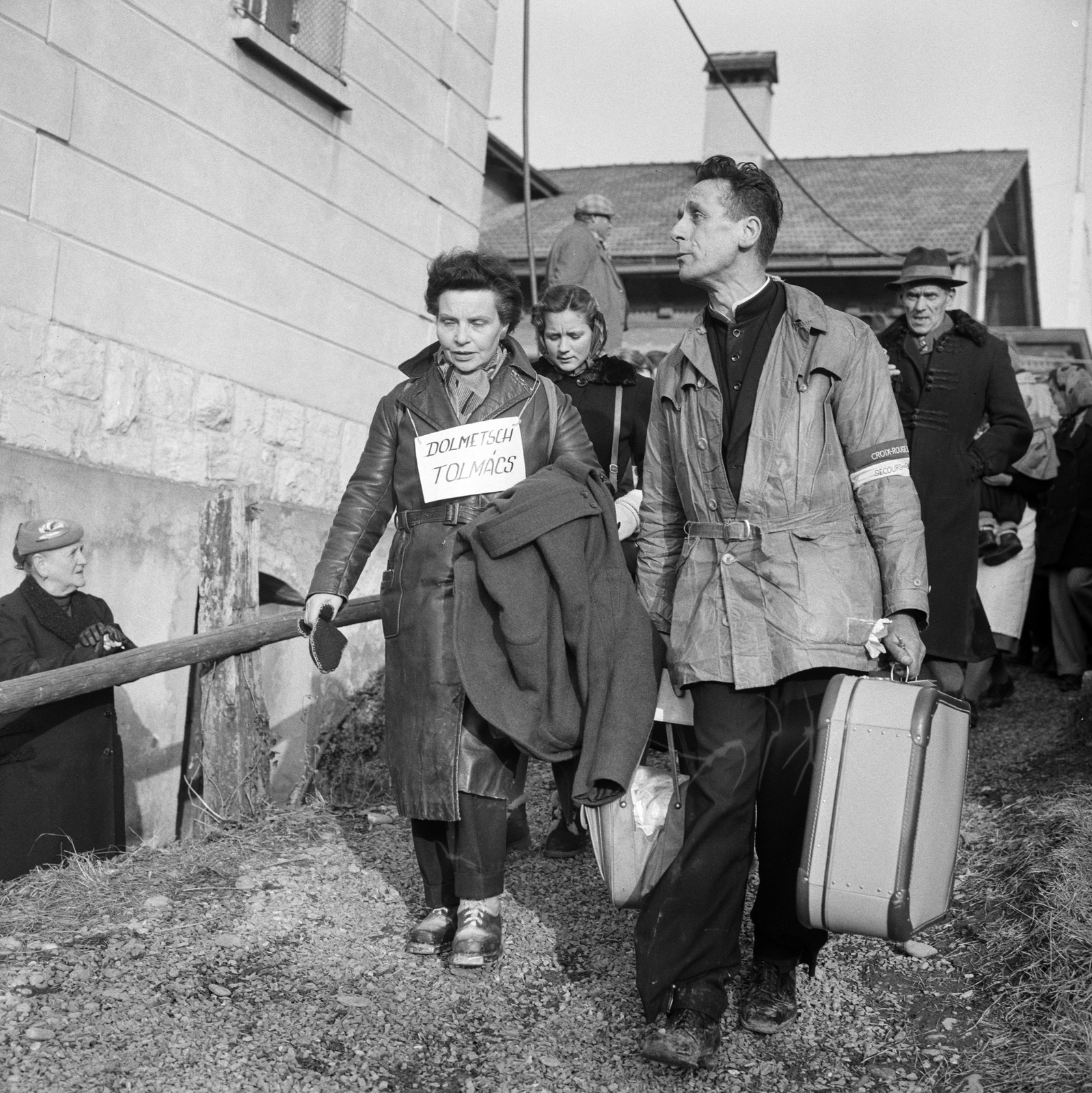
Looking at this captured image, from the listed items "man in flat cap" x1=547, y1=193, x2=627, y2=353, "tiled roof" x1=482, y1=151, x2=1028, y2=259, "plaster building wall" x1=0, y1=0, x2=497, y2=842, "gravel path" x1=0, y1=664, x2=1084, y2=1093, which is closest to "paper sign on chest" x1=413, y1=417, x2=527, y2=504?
"gravel path" x1=0, y1=664, x2=1084, y2=1093

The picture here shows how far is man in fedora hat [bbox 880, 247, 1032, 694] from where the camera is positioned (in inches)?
217

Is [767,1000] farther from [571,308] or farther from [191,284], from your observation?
[191,284]

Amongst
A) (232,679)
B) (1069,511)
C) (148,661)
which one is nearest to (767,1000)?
(148,661)

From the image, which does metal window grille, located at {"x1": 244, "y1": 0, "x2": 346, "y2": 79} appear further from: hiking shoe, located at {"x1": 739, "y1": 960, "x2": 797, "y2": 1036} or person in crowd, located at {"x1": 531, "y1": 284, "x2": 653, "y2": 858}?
hiking shoe, located at {"x1": 739, "y1": 960, "x2": 797, "y2": 1036}

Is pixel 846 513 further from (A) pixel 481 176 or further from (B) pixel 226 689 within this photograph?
(A) pixel 481 176

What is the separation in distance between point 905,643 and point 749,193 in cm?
119

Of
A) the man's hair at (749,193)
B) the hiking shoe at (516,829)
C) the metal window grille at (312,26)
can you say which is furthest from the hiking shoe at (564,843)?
the metal window grille at (312,26)

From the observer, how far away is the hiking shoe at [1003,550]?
758 cm

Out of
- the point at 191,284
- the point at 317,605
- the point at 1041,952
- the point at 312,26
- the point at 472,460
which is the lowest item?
the point at 1041,952

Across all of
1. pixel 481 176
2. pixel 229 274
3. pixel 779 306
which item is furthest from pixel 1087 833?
pixel 481 176

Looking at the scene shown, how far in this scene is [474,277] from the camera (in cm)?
386

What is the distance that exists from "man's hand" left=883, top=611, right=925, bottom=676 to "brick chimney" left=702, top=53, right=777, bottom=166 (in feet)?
68.1

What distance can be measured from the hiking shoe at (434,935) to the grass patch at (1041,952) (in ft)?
4.87

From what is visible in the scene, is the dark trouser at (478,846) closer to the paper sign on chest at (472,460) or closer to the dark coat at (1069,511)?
the paper sign on chest at (472,460)
